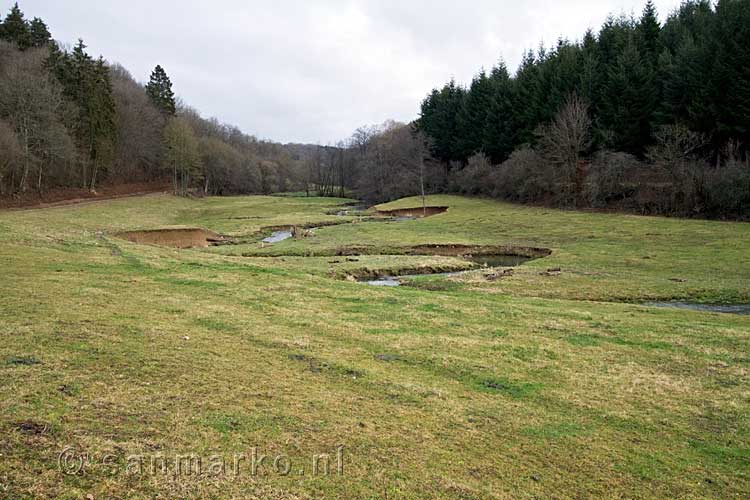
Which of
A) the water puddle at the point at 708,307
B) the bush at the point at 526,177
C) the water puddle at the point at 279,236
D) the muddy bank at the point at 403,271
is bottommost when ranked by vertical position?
the water puddle at the point at 708,307

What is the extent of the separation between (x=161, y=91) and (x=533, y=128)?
84.6 metres

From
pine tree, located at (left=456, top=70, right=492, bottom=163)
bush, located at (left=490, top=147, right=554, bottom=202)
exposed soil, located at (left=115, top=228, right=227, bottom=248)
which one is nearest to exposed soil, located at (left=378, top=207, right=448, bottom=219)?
bush, located at (left=490, top=147, right=554, bottom=202)

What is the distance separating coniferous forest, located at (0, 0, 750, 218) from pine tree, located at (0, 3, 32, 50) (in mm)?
231

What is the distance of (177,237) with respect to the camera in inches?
1898

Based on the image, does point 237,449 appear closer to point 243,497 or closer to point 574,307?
point 243,497

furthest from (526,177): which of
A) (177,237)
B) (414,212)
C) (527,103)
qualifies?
(177,237)

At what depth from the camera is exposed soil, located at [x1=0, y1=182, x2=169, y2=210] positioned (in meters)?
59.1

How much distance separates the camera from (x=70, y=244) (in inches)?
999

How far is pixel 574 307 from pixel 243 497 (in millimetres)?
17703

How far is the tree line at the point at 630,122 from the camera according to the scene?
52.6m

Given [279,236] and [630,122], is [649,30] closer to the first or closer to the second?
[630,122]

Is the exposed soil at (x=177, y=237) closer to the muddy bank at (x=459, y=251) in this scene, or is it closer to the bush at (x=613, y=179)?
the muddy bank at (x=459, y=251)

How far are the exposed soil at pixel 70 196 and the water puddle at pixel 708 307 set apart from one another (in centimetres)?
6301

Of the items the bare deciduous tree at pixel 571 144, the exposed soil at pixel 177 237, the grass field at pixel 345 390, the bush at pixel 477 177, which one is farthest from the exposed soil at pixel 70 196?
the bare deciduous tree at pixel 571 144
